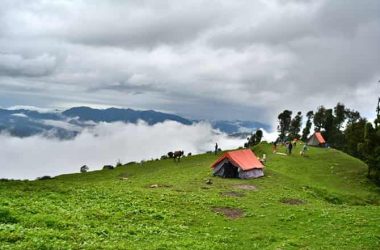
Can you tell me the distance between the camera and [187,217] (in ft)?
123

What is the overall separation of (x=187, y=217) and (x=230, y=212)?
6675mm

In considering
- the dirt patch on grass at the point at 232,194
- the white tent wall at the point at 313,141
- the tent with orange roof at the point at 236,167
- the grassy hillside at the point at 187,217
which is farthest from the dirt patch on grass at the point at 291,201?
the white tent wall at the point at 313,141

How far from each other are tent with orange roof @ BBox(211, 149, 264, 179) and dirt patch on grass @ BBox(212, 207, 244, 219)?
25.4 m

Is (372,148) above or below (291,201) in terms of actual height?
above

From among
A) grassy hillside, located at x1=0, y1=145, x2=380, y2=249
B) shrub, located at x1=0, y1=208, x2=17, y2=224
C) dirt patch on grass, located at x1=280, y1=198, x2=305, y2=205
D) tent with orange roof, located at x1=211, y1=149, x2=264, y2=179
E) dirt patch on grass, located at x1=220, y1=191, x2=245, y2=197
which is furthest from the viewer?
tent with orange roof, located at x1=211, y1=149, x2=264, y2=179

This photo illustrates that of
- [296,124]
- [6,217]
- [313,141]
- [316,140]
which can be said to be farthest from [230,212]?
[296,124]

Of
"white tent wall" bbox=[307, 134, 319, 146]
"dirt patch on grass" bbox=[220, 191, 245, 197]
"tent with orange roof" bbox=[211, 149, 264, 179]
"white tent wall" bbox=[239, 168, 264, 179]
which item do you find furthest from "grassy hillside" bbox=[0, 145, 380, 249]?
"white tent wall" bbox=[307, 134, 319, 146]

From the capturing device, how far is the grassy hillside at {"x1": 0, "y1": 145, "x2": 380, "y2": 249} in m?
26.6

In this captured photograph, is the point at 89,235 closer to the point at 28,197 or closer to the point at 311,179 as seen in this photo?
the point at 28,197

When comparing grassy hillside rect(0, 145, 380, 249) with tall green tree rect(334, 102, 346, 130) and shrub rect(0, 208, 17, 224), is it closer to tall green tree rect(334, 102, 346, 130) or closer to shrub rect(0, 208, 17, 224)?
shrub rect(0, 208, 17, 224)

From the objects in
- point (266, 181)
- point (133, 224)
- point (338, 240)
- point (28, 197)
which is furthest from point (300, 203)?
point (28, 197)

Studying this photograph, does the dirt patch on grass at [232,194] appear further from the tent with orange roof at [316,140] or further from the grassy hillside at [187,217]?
the tent with orange roof at [316,140]

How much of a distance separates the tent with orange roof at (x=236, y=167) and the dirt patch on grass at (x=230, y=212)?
25428mm

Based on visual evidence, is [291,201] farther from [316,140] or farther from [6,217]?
[316,140]
